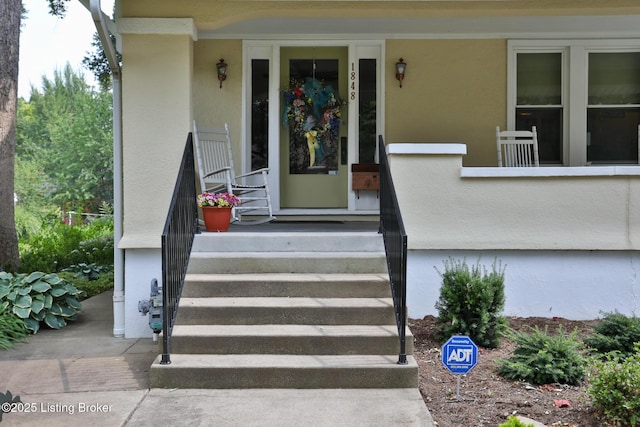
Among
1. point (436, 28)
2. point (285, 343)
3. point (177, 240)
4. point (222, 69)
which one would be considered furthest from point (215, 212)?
point (436, 28)

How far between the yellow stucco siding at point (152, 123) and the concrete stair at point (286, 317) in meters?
0.62

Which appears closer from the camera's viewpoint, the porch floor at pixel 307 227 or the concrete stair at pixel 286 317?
the concrete stair at pixel 286 317

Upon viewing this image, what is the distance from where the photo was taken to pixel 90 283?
27.0 feet

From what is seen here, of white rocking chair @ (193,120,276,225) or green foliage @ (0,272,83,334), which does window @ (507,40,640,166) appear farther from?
green foliage @ (0,272,83,334)

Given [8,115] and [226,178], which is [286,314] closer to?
[226,178]

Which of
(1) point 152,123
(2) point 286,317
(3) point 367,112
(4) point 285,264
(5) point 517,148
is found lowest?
(2) point 286,317

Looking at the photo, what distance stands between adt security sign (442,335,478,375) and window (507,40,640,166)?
13.5 feet

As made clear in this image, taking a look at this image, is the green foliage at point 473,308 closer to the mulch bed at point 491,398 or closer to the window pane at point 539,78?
the mulch bed at point 491,398

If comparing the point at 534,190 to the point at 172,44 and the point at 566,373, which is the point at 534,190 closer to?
the point at 566,373

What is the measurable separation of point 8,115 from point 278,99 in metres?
3.96

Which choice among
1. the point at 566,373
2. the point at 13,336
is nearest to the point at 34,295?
the point at 13,336

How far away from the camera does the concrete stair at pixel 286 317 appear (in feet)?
13.0

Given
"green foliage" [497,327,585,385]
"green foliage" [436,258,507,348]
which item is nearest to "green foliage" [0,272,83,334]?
"green foliage" [436,258,507,348]

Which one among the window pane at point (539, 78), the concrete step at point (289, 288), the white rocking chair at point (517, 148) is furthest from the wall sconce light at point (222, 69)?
Answer: the window pane at point (539, 78)
